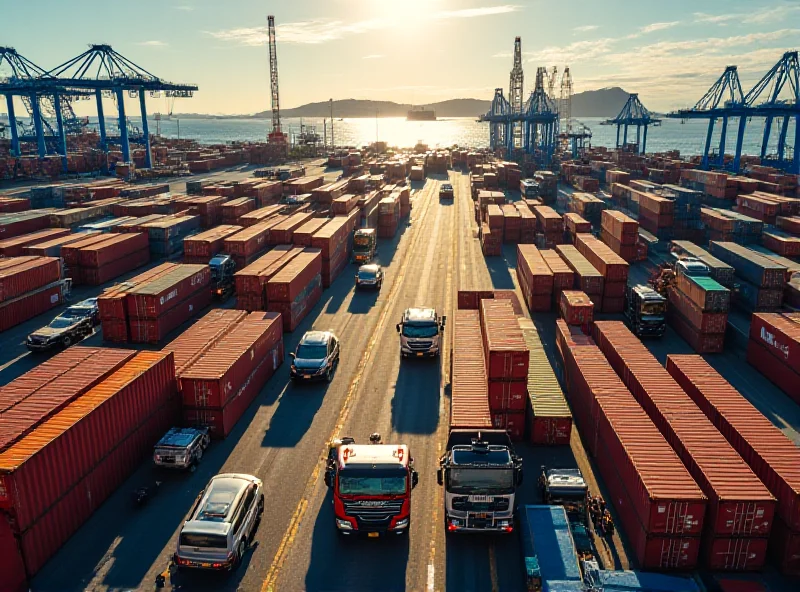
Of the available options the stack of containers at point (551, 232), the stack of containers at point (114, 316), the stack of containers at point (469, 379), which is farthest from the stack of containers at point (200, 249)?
the stack of containers at point (551, 232)

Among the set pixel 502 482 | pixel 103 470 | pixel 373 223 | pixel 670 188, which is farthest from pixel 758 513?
pixel 670 188

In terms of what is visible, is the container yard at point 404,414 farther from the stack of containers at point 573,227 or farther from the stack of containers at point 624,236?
the stack of containers at point 573,227

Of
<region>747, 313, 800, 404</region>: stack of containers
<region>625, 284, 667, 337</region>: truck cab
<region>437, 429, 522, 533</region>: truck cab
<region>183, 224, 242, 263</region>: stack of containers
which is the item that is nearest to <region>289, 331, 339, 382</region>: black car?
<region>437, 429, 522, 533</region>: truck cab

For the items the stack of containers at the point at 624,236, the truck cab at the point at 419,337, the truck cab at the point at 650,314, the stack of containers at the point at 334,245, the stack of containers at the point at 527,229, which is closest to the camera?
the truck cab at the point at 419,337

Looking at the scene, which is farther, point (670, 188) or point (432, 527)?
point (670, 188)

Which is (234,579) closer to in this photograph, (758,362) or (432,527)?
(432,527)

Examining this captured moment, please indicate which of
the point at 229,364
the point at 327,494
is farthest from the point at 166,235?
the point at 327,494
